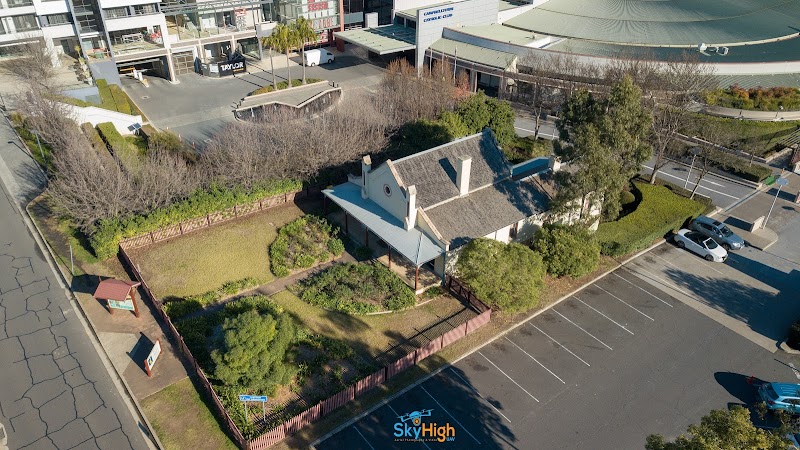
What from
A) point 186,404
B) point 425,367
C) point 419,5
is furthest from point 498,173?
point 419,5

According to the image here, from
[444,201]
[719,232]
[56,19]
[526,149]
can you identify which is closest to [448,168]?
[444,201]

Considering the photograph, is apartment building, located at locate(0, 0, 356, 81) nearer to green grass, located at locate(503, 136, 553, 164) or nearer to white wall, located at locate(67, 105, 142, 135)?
white wall, located at locate(67, 105, 142, 135)

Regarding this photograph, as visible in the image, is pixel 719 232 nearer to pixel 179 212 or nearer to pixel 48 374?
pixel 179 212

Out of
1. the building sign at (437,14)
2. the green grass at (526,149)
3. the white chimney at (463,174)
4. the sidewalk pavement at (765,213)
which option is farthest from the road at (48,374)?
the building sign at (437,14)

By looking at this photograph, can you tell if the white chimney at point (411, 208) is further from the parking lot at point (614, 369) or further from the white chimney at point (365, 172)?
the parking lot at point (614, 369)

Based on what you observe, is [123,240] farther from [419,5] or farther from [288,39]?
[419,5]

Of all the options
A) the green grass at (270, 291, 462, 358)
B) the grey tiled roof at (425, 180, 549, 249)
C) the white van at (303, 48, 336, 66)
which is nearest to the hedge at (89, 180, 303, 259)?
the green grass at (270, 291, 462, 358)
